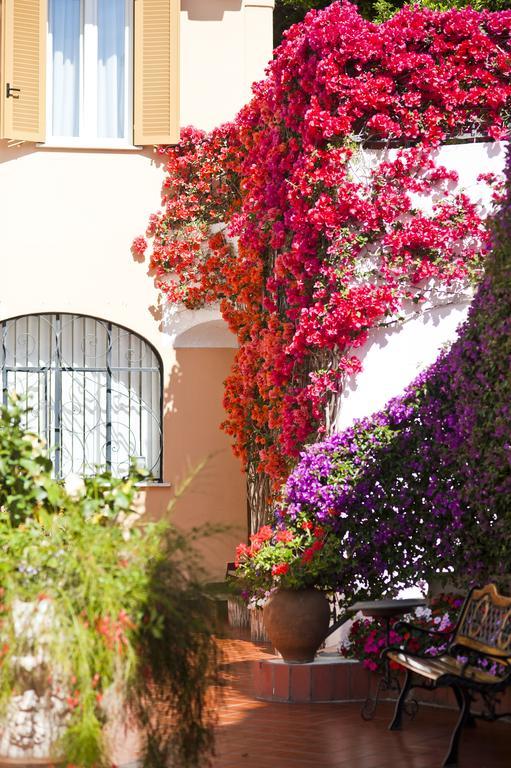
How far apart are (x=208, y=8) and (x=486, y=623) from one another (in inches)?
345

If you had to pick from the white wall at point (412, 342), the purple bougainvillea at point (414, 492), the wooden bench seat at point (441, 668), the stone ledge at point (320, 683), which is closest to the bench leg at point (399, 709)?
the wooden bench seat at point (441, 668)

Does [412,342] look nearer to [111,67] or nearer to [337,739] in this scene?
[337,739]

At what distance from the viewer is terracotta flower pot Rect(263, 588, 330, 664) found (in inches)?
325

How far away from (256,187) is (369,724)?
538cm

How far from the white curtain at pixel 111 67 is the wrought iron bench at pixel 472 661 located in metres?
7.57

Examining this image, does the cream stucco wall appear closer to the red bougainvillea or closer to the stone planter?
the stone planter

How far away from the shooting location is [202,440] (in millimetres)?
13320

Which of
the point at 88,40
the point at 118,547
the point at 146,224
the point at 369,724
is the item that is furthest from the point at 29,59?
the point at 118,547

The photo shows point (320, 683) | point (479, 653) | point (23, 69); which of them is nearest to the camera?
point (479, 653)

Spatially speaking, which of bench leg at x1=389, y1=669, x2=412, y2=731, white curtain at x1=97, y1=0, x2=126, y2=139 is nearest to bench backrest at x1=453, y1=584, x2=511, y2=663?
bench leg at x1=389, y1=669, x2=412, y2=731

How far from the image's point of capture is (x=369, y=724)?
7.52 meters

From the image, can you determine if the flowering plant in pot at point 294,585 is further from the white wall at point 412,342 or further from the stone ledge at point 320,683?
the white wall at point 412,342

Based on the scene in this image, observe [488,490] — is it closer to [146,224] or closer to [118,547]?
[118,547]

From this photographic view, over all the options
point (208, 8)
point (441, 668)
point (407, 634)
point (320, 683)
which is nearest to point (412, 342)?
point (407, 634)
